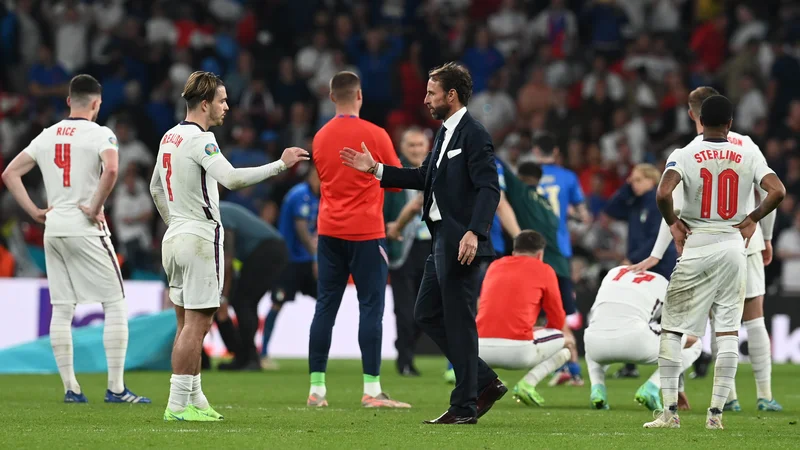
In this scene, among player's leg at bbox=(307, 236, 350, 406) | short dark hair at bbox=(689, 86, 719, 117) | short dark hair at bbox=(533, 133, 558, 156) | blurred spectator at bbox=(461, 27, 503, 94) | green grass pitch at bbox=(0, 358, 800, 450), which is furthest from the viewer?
blurred spectator at bbox=(461, 27, 503, 94)

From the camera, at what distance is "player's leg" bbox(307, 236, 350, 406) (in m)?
9.93

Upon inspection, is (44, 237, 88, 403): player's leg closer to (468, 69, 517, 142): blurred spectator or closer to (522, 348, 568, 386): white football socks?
(522, 348, 568, 386): white football socks

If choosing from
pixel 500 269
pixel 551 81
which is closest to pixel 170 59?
pixel 551 81

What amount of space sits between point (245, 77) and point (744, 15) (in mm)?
8895

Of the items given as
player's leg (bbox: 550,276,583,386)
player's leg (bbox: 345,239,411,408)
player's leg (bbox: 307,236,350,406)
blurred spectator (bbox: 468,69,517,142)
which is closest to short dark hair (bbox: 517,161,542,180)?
player's leg (bbox: 550,276,583,386)

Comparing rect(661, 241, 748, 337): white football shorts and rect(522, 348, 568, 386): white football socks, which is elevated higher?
rect(661, 241, 748, 337): white football shorts

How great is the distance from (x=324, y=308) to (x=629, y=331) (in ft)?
7.52

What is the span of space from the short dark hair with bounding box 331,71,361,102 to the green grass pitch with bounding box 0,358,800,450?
2348 millimetres

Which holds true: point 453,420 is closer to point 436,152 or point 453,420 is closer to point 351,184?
point 436,152

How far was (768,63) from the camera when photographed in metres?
22.6

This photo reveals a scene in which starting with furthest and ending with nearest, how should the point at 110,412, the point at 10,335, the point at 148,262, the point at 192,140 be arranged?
the point at 148,262 → the point at 10,335 → the point at 110,412 → the point at 192,140

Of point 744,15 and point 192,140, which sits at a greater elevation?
point 744,15

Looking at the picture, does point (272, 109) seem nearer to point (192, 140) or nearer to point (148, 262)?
point (148, 262)

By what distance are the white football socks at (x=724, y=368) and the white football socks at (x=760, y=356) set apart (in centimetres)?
192
